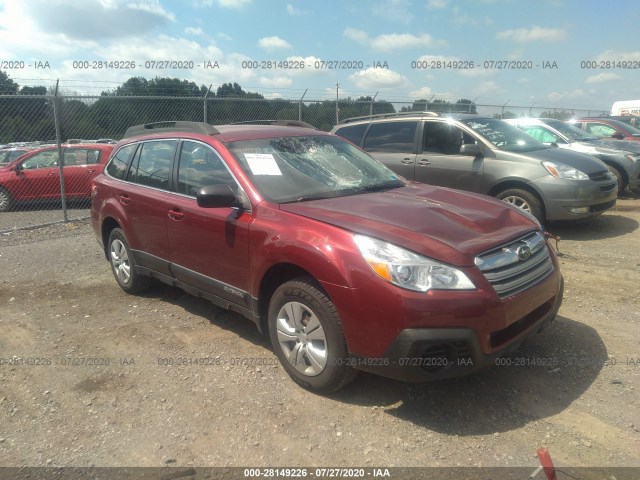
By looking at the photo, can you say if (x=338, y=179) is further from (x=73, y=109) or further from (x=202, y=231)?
(x=73, y=109)

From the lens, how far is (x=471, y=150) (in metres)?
7.03

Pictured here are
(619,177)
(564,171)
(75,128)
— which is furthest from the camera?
(75,128)

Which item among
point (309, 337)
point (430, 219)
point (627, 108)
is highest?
point (627, 108)

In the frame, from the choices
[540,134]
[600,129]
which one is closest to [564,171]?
[540,134]

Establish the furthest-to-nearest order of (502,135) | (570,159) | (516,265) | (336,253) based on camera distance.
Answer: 1. (502,135)
2. (570,159)
3. (516,265)
4. (336,253)

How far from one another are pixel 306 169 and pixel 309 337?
1.38m

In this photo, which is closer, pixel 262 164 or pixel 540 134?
pixel 262 164

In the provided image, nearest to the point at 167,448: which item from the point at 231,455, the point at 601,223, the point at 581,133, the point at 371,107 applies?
the point at 231,455

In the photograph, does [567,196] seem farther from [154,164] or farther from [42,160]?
[42,160]

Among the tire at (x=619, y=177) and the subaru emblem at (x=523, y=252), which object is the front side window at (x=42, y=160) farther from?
the tire at (x=619, y=177)

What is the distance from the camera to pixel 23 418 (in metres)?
3.17

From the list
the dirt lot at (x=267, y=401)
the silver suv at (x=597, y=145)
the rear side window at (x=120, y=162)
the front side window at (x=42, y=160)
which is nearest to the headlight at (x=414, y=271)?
the dirt lot at (x=267, y=401)

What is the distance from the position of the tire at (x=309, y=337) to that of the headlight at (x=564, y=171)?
4993 mm

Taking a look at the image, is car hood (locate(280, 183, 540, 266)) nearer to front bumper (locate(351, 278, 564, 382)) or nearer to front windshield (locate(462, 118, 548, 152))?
front bumper (locate(351, 278, 564, 382))
